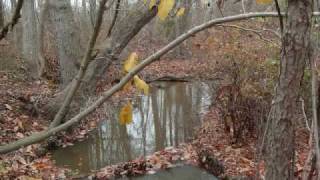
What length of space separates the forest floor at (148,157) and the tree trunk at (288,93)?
355cm

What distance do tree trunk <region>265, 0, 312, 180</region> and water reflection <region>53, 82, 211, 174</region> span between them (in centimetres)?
651

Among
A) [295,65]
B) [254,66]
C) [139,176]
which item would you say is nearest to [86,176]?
[139,176]

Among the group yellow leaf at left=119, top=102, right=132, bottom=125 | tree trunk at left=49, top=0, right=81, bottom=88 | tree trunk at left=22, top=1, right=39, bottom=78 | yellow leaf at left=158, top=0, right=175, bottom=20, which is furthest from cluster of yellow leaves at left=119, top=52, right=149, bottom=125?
tree trunk at left=22, top=1, right=39, bottom=78

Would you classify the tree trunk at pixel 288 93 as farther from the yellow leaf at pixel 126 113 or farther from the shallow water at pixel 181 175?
the shallow water at pixel 181 175

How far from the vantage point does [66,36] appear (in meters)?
9.99

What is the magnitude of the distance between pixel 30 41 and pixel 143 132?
579 cm

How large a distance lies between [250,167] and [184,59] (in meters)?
15.6

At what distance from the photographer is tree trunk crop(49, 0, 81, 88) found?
984 cm

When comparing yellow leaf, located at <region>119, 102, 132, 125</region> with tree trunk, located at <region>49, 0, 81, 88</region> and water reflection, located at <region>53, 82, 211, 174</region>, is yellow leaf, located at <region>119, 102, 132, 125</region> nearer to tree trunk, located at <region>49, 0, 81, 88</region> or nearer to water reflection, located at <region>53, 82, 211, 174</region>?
water reflection, located at <region>53, 82, 211, 174</region>

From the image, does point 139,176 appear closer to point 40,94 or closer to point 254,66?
point 254,66

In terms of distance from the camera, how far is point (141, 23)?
9.81 m

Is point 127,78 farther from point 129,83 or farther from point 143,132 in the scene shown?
point 143,132

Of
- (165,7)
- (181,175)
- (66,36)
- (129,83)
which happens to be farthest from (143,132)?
(165,7)

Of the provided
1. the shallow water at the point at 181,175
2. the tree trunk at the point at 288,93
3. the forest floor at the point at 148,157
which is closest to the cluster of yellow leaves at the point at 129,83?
the tree trunk at the point at 288,93
